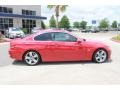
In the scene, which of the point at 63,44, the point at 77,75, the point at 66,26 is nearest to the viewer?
the point at 77,75

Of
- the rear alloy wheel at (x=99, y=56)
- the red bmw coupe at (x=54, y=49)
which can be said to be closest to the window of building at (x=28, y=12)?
the red bmw coupe at (x=54, y=49)

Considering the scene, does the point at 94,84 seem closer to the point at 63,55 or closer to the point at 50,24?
the point at 63,55

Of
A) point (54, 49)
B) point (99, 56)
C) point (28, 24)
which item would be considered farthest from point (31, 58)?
point (28, 24)

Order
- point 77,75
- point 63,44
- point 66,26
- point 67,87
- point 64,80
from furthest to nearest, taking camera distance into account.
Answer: point 66,26 < point 63,44 < point 77,75 < point 64,80 < point 67,87

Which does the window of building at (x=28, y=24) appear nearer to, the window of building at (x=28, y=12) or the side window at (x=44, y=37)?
the window of building at (x=28, y=12)

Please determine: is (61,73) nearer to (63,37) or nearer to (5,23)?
(63,37)

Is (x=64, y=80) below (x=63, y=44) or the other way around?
below

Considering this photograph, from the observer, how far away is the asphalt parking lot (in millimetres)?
8129

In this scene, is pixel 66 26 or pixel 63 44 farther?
pixel 66 26

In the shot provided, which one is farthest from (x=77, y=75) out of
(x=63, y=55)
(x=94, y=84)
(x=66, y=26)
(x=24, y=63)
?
(x=66, y=26)

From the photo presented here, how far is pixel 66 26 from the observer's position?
3679 inches

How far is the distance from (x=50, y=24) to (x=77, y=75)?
87.9 meters

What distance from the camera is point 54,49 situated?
36.5 feet

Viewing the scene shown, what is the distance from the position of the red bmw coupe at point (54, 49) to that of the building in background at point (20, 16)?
30.9m
